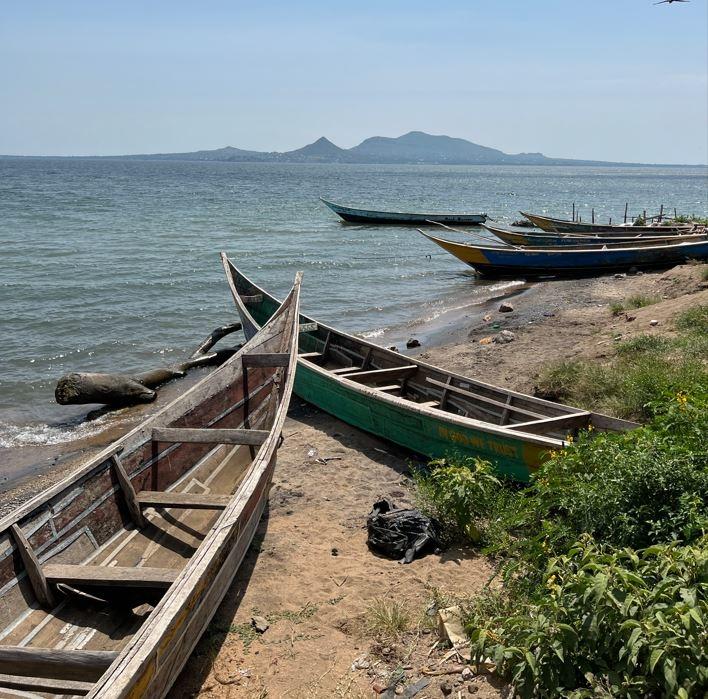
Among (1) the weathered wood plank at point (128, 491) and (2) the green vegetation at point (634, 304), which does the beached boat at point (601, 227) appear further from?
(1) the weathered wood plank at point (128, 491)

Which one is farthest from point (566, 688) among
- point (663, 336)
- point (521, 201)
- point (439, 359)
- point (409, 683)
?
point (521, 201)

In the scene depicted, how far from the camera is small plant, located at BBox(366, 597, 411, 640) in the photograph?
16.9ft

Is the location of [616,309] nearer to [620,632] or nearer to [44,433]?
[44,433]

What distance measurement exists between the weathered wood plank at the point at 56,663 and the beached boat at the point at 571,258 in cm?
2045

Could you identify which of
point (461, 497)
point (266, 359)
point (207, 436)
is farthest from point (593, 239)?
point (207, 436)

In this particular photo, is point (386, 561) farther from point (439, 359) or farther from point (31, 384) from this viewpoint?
point (31, 384)

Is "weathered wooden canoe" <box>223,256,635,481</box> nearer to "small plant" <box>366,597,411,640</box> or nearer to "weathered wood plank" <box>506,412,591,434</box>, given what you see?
"weathered wood plank" <box>506,412,591,434</box>

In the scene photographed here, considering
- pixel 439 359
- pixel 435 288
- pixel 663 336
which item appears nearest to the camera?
pixel 663 336

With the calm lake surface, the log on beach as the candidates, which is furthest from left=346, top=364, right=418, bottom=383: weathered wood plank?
the calm lake surface

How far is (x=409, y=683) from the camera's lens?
4.55m

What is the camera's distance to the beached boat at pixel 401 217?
39188mm

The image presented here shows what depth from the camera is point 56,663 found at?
13.4 feet

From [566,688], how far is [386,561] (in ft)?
10.0

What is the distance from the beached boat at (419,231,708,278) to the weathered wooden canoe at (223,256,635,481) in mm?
12814
